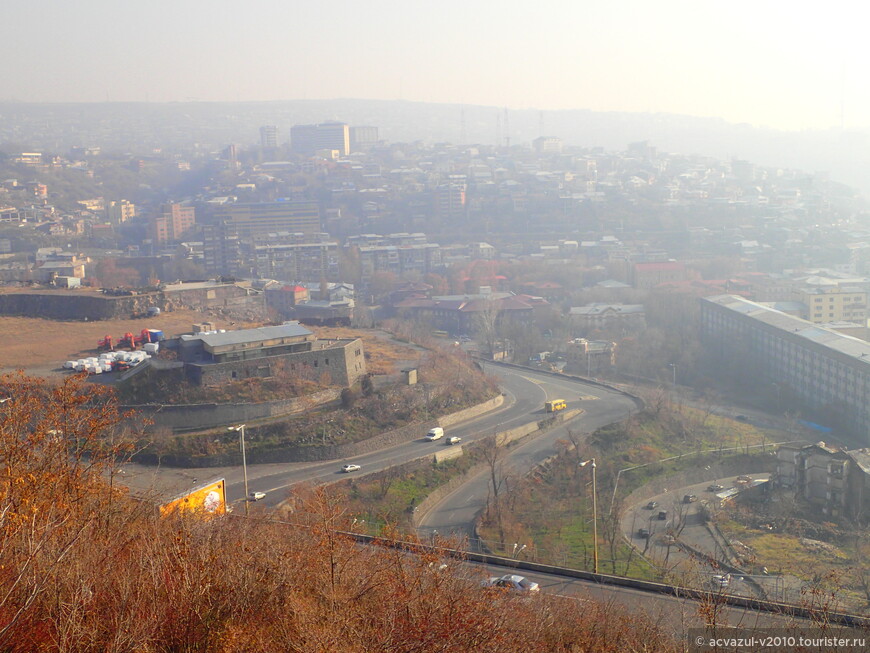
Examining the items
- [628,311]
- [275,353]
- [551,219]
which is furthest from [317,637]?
[551,219]

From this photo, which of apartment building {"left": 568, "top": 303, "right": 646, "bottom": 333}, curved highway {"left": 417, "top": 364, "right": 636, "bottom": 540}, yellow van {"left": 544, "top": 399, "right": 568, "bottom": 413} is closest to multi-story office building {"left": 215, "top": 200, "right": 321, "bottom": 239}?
apartment building {"left": 568, "top": 303, "right": 646, "bottom": 333}

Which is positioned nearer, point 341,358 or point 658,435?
point 341,358

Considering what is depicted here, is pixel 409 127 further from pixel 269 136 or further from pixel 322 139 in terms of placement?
pixel 322 139

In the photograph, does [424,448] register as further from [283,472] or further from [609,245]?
[609,245]

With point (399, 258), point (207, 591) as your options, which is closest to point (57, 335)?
point (207, 591)

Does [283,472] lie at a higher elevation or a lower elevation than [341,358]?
lower

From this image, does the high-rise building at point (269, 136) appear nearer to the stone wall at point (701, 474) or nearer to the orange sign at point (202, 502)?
the stone wall at point (701, 474)

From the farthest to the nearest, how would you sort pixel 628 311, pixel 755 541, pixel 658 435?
pixel 628 311
pixel 658 435
pixel 755 541
